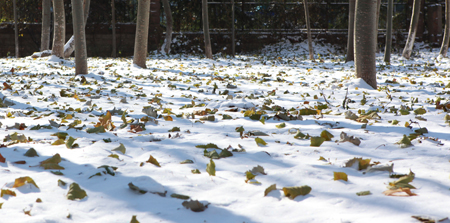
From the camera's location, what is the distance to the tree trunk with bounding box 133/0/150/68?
30.2ft

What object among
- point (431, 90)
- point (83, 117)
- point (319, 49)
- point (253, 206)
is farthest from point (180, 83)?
point (319, 49)

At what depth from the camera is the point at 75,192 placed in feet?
5.97

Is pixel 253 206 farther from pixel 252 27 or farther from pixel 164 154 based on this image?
pixel 252 27

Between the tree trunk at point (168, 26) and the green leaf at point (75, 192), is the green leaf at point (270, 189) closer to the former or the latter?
the green leaf at point (75, 192)

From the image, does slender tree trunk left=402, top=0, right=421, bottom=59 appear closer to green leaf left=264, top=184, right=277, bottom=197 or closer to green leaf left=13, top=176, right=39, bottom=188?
green leaf left=264, top=184, right=277, bottom=197

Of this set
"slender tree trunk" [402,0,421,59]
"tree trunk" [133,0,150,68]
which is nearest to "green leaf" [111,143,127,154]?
"tree trunk" [133,0,150,68]

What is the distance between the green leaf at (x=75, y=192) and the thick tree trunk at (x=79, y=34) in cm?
671

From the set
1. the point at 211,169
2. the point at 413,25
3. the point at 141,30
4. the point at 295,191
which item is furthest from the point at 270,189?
the point at 413,25

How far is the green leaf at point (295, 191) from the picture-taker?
71.7 inches

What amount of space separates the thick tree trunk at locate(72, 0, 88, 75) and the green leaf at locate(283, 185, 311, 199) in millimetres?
7172

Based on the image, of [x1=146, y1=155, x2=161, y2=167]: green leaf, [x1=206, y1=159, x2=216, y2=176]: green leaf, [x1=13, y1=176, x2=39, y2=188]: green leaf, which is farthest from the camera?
[x1=146, y1=155, x2=161, y2=167]: green leaf

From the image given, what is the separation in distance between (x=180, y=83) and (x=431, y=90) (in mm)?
4506

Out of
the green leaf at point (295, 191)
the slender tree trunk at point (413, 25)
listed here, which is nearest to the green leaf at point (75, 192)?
the green leaf at point (295, 191)

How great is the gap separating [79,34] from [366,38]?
18.9ft
